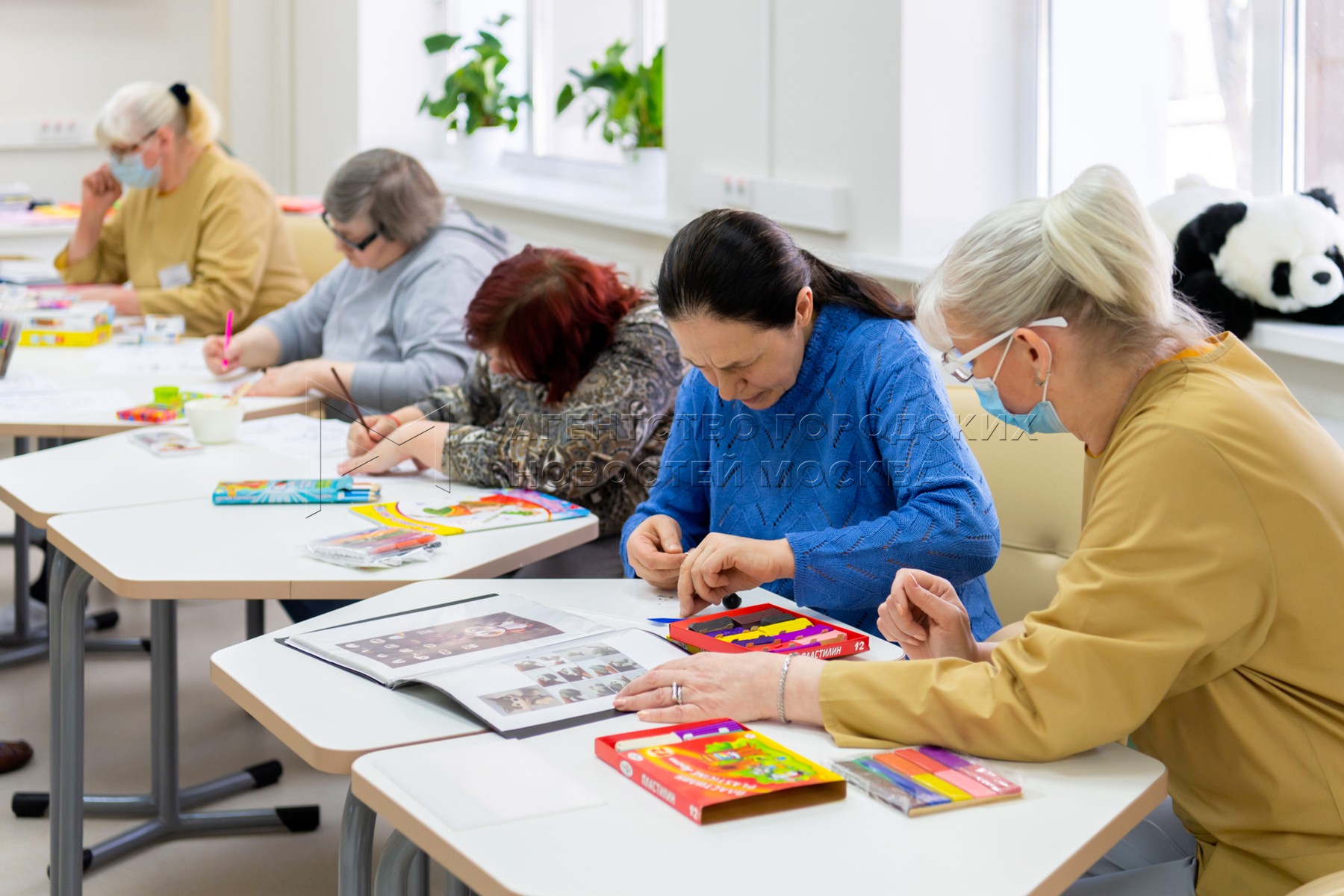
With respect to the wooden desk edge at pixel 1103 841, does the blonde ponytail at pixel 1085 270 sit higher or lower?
higher

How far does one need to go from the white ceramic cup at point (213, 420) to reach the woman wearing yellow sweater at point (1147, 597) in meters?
1.48

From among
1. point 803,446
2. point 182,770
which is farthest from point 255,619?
point 803,446

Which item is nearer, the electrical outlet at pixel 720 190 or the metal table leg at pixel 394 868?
the metal table leg at pixel 394 868

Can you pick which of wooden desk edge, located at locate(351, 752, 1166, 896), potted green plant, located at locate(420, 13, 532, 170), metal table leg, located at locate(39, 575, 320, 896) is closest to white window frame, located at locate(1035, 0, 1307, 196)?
wooden desk edge, located at locate(351, 752, 1166, 896)

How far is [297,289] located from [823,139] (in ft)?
5.86

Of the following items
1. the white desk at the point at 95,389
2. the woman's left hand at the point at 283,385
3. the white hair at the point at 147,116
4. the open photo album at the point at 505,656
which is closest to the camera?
the open photo album at the point at 505,656

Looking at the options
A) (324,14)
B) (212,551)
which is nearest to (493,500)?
(212,551)

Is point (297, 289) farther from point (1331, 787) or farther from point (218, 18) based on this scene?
point (1331, 787)

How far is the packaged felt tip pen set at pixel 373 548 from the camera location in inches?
71.7

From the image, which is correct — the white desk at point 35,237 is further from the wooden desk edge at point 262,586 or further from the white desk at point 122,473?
the wooden desk edge at point 262,586

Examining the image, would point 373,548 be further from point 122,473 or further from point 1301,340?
point 1301,340

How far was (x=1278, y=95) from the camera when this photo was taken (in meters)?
2.55

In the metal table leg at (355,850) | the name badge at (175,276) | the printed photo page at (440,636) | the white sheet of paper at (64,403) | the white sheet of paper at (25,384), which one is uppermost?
the name badge at (175,276)

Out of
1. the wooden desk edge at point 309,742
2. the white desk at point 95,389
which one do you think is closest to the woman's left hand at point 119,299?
the white desk at point 95,389
